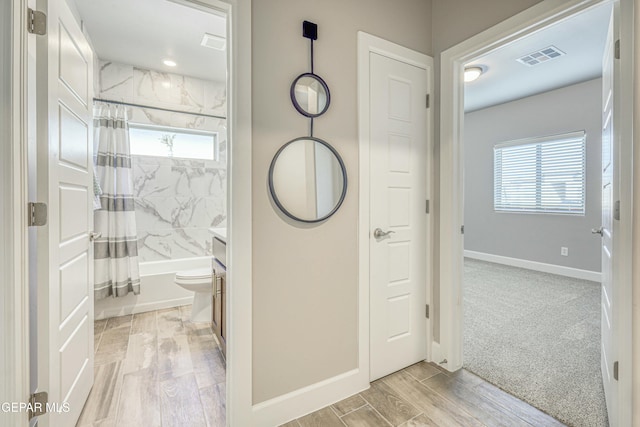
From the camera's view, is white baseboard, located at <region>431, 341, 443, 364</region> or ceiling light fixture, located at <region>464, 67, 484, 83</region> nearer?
white baseboard, located at <region>431, 341, 443, 364</region>

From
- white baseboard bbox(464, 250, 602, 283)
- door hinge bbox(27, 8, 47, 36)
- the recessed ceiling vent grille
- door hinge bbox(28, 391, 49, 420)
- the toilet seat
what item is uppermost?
the recessed ceiling vent grille

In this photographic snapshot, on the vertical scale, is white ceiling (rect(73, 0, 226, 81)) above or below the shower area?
above

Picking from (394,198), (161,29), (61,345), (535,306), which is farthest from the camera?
(535,306)

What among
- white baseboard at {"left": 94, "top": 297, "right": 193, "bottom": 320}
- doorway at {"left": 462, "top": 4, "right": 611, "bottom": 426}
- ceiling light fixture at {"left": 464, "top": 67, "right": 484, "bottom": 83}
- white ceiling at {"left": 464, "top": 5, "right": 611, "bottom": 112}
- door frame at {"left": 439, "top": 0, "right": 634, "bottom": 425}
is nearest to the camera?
door frame at {"left": 439, "top": 0, "right": 634, "bottom": 425}

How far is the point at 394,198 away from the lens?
2.00m


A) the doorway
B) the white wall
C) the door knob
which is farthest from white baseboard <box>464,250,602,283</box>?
the white wall

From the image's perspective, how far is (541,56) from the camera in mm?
3334

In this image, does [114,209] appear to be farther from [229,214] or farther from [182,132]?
[229,214]

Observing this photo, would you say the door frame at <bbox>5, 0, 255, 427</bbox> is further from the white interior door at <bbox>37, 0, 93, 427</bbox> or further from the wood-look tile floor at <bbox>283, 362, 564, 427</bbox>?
the wood-look tile floor at <bbox>283, 362, 564, 427</bbox>

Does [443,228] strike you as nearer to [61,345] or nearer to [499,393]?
[499,393]

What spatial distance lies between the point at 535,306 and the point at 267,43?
360 centimetres

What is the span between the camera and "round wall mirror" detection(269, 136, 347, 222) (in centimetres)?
158

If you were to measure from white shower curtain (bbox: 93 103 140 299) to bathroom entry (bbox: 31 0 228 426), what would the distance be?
0.51ft

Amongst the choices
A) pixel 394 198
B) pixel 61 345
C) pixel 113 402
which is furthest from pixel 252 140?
pixel 113 402
